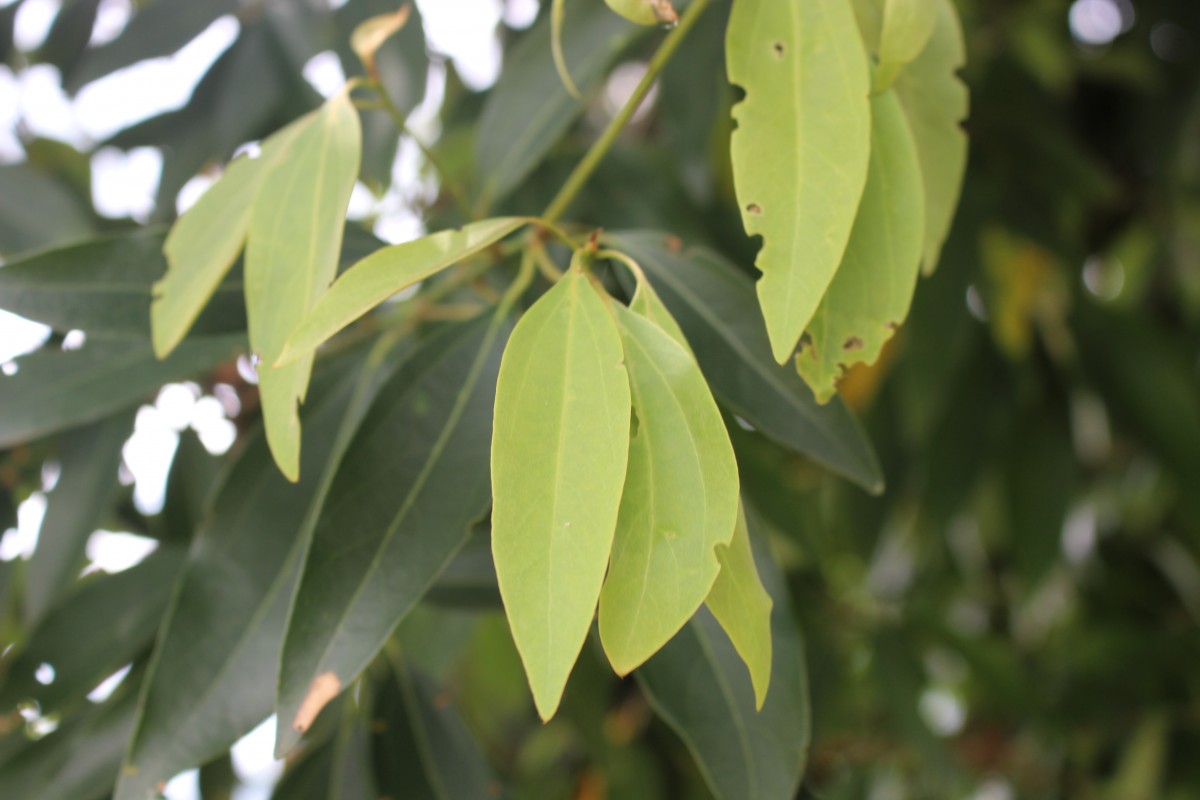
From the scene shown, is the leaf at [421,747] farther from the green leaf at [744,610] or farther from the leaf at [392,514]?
the green leaf at [744,610]

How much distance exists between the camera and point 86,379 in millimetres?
589

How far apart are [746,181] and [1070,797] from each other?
1.08 m

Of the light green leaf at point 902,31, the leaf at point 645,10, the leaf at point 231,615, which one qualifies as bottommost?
the leaf at point 231,615

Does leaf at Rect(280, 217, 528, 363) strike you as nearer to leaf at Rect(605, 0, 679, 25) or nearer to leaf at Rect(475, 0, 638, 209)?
leaf at Rect(605, 0, 679, 25)

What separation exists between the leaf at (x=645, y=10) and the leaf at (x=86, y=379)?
0.30m

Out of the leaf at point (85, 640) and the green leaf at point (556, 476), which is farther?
the leaf at point (85, 640)

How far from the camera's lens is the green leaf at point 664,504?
1.01ft

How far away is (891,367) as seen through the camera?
1096 millimetres

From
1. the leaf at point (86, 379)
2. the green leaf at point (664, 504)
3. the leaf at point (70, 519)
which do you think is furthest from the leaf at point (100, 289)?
the green leaf at point (664, 504)

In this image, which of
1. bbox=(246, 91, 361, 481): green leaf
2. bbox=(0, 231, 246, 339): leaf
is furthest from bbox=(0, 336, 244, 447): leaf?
bbox=(246, 91, 361, 481): green leaf

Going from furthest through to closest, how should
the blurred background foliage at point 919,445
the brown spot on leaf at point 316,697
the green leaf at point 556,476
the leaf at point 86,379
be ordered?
the blurred background foliage at point 919,445 → the leaf at point 86,379 → the brown spot on leaf at point 316,697 → the green leaf at point 556,476

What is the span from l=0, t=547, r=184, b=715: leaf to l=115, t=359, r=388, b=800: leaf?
152 millimetres

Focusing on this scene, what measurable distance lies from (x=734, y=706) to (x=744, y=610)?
7.0 inches

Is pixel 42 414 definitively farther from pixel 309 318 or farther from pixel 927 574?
pixel 927 574
